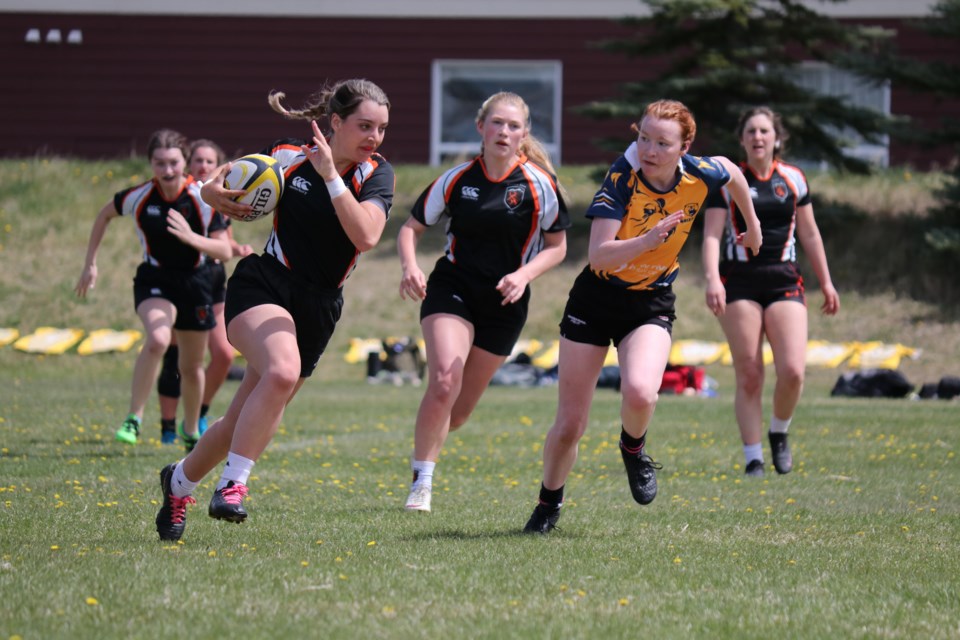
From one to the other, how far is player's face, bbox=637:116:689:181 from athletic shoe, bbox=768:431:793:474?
3635mm

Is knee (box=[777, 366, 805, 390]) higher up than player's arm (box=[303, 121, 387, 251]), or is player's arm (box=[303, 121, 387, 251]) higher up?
player's arm (box=[303, 121, 387, 251])

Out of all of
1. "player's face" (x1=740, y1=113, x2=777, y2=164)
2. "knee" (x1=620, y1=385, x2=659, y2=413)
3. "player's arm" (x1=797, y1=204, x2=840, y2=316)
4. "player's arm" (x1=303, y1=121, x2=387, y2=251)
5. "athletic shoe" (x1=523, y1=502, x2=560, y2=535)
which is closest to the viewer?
"player's arm" (x1=303, y1=121, x2=387, y2=251)

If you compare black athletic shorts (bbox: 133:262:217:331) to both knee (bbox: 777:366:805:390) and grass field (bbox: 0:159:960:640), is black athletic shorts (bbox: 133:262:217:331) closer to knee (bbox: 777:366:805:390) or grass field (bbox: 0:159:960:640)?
grass field (bbox: 0:159:960:640)

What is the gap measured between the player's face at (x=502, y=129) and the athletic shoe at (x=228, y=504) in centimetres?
258

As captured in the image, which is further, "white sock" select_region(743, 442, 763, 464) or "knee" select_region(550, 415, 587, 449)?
"white sock" select_region(743, 442, 763, 464)

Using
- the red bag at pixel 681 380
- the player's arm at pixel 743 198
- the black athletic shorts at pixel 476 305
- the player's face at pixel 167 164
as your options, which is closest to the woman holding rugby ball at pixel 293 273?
the black athletic shorts at pixel 476 305

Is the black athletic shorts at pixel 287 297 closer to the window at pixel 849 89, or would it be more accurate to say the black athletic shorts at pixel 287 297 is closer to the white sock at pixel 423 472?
the white sock at pixel 423 472

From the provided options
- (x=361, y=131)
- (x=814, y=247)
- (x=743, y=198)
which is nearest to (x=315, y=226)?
(x=361, y=131)

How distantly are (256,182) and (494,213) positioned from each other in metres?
1.76

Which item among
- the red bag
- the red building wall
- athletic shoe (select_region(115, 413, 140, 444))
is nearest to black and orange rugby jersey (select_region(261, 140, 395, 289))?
athletic shoe (select_region(115, 413, 140, 444))

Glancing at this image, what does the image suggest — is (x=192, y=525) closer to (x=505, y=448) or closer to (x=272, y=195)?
(x=272, y=195)

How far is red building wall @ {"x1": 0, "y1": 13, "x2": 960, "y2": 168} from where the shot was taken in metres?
28.0

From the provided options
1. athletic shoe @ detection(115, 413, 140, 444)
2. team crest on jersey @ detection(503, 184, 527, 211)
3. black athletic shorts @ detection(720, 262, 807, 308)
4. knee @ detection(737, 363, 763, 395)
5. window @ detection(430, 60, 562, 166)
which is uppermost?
team crest on jersey @ detection(503, 184, 527, 211)

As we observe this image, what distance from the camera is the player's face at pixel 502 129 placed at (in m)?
7.17
